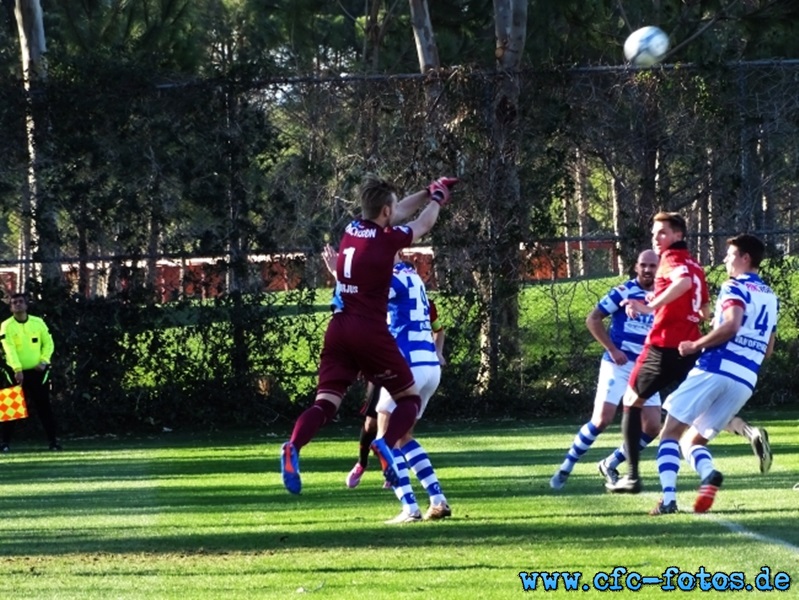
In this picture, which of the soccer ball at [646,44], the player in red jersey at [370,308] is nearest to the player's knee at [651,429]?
the player in red jersey at [370,308]

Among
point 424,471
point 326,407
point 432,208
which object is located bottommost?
point 424,471

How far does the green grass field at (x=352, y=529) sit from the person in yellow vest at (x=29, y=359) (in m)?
1.75

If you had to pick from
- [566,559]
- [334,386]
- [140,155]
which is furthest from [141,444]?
[566,559]

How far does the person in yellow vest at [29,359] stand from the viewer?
17.3 metres

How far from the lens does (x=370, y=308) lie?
385 inches

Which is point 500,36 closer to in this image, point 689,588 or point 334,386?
point 334,386

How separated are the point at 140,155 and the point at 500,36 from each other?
481cm

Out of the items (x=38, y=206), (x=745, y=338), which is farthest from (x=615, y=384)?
(x=38, y=206)

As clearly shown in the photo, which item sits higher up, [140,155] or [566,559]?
[140,155]

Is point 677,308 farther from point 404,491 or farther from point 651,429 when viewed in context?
point 404,491

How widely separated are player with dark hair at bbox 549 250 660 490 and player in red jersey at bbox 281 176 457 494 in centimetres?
231

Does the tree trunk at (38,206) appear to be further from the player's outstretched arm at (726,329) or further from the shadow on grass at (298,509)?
the player's outstretched arm at (726,329)

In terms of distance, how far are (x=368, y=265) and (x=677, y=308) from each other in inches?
91.5

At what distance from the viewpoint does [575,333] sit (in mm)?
18953
